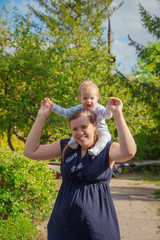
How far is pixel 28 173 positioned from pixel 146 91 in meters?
6.17

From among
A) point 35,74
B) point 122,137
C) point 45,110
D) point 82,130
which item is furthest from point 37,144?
point 35,74

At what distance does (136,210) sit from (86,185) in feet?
17.9

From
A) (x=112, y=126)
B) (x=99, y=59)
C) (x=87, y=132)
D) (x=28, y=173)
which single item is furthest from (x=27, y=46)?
(x=87, y=132)

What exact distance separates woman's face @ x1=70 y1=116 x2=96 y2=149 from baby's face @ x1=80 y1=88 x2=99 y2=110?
0.82 m

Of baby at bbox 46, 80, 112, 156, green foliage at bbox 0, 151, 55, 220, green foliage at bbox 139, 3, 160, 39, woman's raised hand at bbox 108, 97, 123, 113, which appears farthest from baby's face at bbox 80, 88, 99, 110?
green foliage at bbox 139, 3, 160, 39

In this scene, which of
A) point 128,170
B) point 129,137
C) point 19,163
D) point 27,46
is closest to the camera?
point 129,137

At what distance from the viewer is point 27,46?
28.1 feet

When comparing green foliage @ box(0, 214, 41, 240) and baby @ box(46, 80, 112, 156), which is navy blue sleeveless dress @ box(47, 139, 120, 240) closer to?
baby @ box(46, 80, 112, 156)

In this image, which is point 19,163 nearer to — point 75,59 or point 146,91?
point 75,59

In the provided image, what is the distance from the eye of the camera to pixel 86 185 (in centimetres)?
186

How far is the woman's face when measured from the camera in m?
1.88

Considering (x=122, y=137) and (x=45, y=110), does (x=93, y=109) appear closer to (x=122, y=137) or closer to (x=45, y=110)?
(x=45, y=110)

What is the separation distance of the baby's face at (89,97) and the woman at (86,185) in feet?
2.51

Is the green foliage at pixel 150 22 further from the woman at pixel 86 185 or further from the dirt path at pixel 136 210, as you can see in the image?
the woman at pixel 86 185
